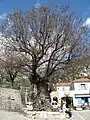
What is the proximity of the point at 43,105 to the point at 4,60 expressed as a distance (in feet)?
24.4

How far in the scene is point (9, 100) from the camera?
23.0 m

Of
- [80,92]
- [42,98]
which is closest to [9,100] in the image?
[42,98]

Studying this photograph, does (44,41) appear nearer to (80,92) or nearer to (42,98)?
(42,98)

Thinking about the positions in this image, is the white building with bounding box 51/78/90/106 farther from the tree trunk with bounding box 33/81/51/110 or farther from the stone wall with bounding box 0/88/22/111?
the stone wall with bounding box 0/88/22/111

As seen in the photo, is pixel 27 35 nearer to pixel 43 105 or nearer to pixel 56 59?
pixel 56 59

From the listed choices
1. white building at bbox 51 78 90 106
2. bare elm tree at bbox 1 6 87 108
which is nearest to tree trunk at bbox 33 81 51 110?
bare elm tree at bbox 1 6 87 108

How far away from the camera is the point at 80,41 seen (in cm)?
3106

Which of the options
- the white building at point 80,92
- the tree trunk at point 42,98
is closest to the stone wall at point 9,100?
the tree trunk at point 42,98

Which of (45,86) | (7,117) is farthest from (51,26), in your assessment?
(7,117)

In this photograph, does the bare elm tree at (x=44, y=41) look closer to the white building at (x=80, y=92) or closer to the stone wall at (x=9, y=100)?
the stone wall at (x=9, y=100)

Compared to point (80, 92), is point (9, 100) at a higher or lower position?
higher

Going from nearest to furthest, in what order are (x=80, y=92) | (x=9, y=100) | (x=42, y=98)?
(x=9, y=100) → (x=42, y=98) → (x=80, y=92)

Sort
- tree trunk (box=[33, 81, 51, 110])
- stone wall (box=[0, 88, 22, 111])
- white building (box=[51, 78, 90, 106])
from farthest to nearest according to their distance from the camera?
white building (box=[51, 78, 90, 106]) → tree trunk (box=[33, 81, 51, 110]) → stone wall (box=[0, 88, 22, 111])

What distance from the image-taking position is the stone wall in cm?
2234
